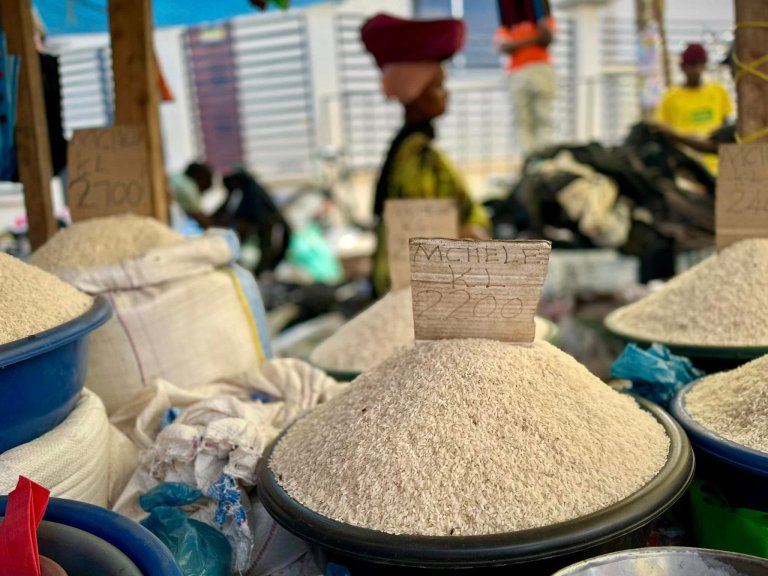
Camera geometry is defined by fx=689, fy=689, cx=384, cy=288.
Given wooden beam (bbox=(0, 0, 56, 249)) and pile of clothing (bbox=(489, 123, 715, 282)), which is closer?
wooden beam (bbox=(0, 0, 56, 249))

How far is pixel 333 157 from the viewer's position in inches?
208

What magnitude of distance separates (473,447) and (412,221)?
0.82m

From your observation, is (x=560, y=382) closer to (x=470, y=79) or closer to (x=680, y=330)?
(x=680, y=330)

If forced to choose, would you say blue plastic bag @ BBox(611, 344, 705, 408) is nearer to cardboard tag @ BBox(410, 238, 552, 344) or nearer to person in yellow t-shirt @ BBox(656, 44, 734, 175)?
cardboard tag @ BBox(410, 238, 552, 344)

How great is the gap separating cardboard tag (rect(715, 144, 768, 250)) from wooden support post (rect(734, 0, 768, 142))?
4.3 inches

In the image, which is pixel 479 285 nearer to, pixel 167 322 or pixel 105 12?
pixel 167 322

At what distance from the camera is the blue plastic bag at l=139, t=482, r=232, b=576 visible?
74 centimetres

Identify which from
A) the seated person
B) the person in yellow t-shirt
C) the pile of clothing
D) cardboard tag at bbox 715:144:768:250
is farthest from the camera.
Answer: the person in yellow t-shirt

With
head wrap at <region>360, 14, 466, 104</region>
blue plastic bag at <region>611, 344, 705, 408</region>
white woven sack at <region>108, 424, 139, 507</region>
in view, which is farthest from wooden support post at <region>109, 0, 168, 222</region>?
blue plastic bag at <region>611, 344, 705, 408</region>

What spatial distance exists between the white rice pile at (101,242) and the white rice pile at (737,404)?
902mm

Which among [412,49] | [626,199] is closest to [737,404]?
[412,49]

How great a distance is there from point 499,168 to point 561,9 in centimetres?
227

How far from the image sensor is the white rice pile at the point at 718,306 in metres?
1.04

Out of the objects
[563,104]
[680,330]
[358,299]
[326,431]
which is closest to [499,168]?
[563,104]
